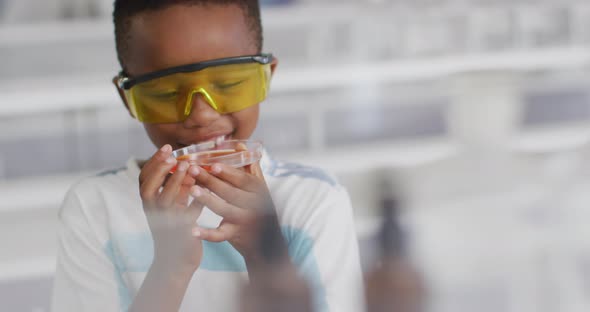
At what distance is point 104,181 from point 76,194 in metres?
0.02

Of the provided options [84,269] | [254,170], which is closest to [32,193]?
[84,269]

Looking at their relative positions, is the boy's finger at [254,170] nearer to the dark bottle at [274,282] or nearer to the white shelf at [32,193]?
the dark bottle at [274,282]

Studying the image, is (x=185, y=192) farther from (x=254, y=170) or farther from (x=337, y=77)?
(x=337, y=77)

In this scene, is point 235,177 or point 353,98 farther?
point 353,98

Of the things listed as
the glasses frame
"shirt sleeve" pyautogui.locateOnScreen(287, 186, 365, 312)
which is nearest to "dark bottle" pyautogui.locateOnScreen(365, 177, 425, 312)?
"shirt sleeve" pyautogui.locateOnScreen(287, 186, 365, 312)

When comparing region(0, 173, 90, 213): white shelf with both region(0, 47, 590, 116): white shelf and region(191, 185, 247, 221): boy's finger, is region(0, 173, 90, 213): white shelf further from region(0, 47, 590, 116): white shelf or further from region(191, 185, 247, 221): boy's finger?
region(191, 185, 247, 221): boy's finger

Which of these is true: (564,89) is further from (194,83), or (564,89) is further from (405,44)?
(194,83)

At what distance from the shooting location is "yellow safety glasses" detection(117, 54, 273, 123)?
316 millimetres

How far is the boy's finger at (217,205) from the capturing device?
0.28 metres

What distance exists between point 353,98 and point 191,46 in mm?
216

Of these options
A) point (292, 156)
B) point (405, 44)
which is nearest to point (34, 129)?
point (292, 156)

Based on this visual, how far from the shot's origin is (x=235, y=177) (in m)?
0.29

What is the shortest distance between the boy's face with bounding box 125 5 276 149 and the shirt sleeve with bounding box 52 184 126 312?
8 centimetres

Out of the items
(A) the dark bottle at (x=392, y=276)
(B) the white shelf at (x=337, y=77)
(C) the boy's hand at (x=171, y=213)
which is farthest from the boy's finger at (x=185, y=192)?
(B) the white shelf at (x=337, y=77)
